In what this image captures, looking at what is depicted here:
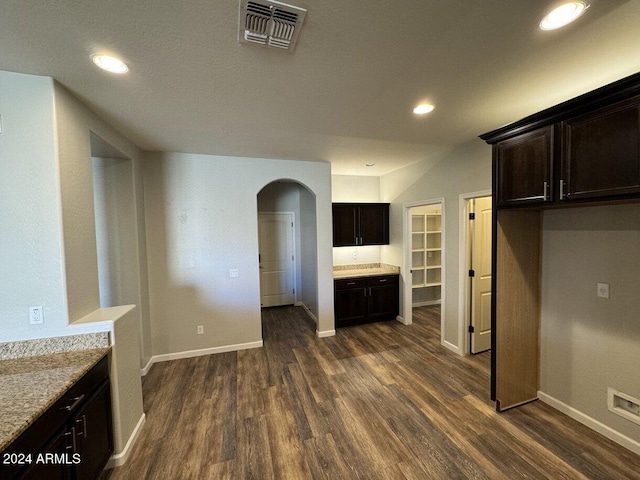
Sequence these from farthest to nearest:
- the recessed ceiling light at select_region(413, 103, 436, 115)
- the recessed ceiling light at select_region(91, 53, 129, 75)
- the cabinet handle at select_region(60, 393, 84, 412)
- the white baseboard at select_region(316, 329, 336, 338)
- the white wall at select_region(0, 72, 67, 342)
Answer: the white baseboard at select_region(316, 329, 336, 338)
the recessed ceiling light at select_region(413, 103, 436, 115)
the white wall at select_region(0, 72, 67, 342)
the recessed ceiling light at select_region(91, 53, 129, 75)
the cabinet handle at select_region(60, 393, 84, 412)

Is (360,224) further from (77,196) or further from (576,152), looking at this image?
(77,196)

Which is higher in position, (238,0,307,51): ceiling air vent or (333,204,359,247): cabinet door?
(238,0,307,51): ceiling air vent

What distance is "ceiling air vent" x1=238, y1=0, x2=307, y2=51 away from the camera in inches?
43.1

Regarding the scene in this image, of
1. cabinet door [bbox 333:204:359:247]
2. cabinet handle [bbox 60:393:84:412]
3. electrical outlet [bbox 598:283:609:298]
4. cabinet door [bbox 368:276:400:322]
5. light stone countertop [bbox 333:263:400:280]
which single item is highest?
cabinet door [bbox 333:204:359:247]

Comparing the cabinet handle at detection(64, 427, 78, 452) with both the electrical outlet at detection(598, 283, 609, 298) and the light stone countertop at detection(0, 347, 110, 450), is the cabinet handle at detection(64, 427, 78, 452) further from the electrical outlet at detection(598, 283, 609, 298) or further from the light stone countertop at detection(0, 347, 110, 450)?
the electrical outlet at detection(598, 283, 609, 298)

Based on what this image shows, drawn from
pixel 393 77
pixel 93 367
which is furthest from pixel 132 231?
pixel 393 77

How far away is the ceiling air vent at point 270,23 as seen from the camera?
1.09 metres

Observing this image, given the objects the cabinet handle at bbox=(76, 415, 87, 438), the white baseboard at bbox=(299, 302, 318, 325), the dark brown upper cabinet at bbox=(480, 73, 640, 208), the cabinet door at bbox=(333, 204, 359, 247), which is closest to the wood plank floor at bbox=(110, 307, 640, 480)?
the cabinet handle at bbox=(76, 415, 87, 438)

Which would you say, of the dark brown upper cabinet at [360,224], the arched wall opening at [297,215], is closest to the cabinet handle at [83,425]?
the arched wall opening at [297,215]

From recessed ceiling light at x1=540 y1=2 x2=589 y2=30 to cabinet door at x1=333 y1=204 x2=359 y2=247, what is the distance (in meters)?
3.28

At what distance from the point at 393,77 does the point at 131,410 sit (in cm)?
312

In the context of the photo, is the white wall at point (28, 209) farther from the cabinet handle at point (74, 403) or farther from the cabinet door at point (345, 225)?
the cabinet door at point (345, 225)

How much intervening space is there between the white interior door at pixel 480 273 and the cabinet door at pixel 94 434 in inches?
147

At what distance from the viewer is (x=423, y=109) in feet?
6.93
